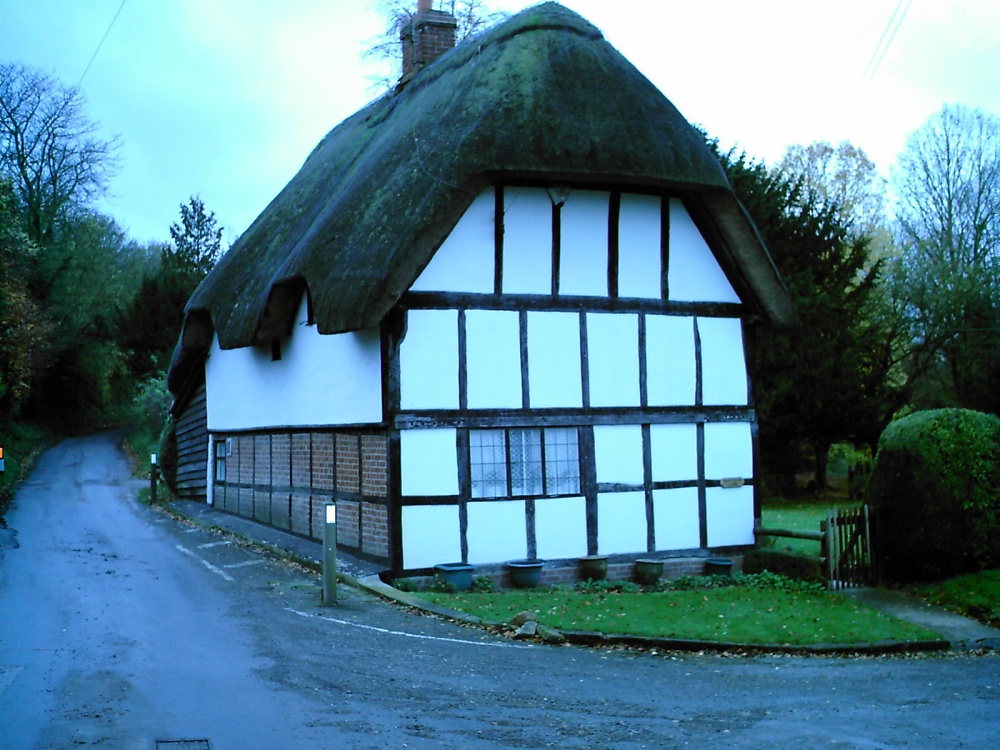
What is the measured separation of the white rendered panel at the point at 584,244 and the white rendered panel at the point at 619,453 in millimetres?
2155

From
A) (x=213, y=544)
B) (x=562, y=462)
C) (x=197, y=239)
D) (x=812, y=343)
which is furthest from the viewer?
(x=197, y=239)

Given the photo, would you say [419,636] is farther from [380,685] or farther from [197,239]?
[197,239]

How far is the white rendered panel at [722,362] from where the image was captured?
17031 mm

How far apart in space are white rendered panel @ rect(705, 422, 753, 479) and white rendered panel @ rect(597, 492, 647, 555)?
4.86ft

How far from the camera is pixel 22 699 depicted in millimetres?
7301

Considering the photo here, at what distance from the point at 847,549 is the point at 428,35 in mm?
13849

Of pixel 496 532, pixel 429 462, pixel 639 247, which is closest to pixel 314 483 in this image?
pixel 429 462

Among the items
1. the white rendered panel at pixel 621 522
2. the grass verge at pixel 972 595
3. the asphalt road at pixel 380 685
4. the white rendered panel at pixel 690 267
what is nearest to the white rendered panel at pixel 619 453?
the white rendered panel at pixel 621 522

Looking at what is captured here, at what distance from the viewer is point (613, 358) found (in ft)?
53.1

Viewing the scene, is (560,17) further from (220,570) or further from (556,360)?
(220,570)

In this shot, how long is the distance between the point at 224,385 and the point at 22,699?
16.7 m

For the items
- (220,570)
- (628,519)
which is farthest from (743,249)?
(220,570)

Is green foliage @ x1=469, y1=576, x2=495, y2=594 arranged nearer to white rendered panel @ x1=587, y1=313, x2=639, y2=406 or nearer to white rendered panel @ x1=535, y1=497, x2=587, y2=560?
white rendered panel @ x1=535, y1=497, x2=587, y2=560

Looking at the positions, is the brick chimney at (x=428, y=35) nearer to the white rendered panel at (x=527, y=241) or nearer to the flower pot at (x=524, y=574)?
the white rendered panel at (x=527, y=241)
